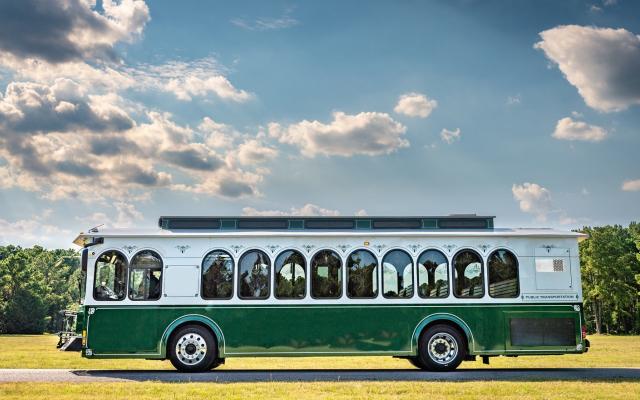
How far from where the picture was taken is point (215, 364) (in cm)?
1406

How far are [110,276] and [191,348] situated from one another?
7.61 feet

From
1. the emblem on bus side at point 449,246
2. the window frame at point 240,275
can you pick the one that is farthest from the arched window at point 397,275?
the window frame at point 240,275

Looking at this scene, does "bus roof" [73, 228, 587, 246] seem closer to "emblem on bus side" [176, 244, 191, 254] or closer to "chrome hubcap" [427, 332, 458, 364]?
"emblem on bus side" [176, 244, 191, 254]

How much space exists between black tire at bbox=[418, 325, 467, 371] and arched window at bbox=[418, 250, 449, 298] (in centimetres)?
74

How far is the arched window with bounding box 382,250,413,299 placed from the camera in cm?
1409

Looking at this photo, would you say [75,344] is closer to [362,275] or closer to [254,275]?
[254,275]

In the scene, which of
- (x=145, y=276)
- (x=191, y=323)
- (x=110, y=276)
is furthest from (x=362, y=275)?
(x=110, y=276)

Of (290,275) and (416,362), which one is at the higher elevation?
(290,275)

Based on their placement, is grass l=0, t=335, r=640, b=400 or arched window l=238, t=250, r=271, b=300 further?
arched window l=238, t=250, r=271, b=300

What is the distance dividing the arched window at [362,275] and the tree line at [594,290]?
164ft

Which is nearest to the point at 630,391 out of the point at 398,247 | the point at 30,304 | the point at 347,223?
the point at 398,247

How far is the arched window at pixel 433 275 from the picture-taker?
46.5 ft

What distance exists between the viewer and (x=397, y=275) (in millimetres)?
14188

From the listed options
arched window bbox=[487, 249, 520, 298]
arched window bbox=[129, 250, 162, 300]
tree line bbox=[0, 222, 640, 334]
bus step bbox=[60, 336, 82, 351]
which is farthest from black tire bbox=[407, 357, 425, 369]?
tree line bbox=[0, 222, 640, 334]
